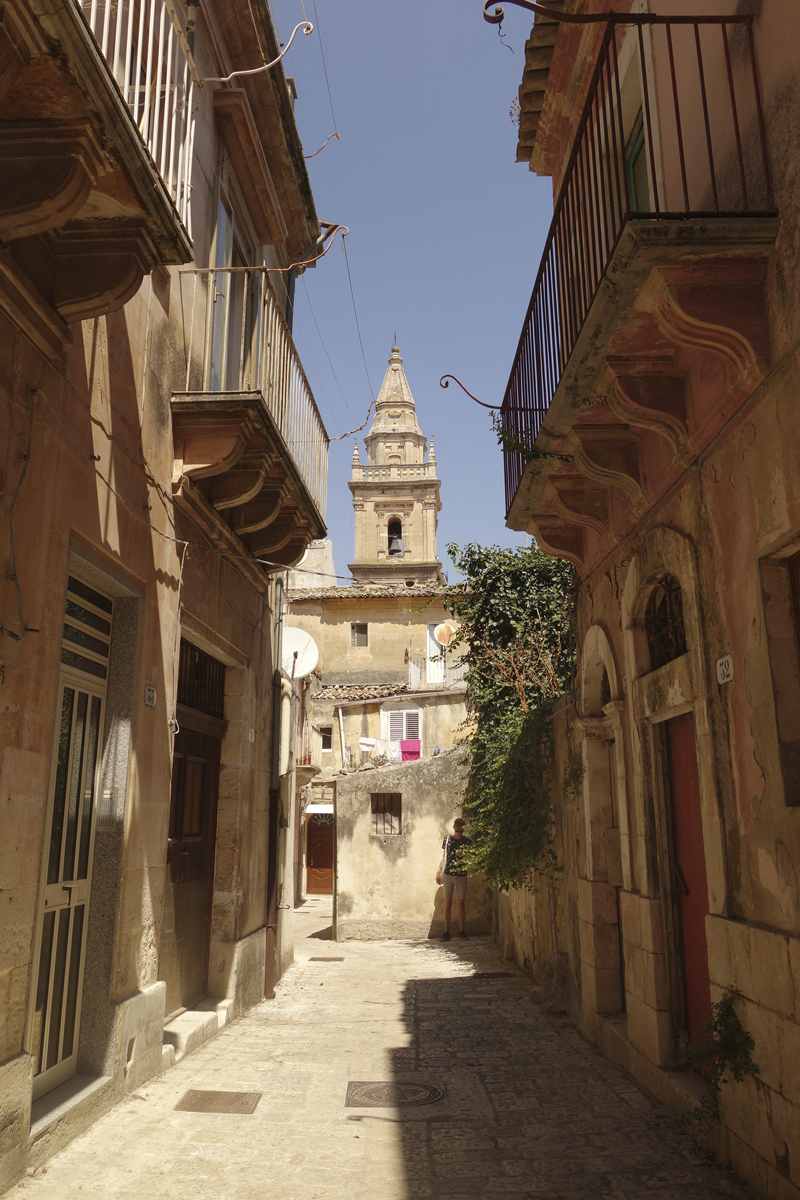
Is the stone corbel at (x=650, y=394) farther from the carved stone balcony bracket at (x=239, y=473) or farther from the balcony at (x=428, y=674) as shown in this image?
the balcony at (x=428, y=674)

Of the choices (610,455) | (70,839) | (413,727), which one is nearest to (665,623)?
(610,455)

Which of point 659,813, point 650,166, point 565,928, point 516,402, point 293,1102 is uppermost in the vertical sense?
point 650,166

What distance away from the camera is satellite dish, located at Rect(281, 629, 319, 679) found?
39.3 feet

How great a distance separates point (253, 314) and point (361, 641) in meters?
32.3

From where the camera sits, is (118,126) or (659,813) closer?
(118,126)

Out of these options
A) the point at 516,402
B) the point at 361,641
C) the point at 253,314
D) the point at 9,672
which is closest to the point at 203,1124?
the point at 9,672

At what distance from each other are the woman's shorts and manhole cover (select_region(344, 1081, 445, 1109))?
7888 mm

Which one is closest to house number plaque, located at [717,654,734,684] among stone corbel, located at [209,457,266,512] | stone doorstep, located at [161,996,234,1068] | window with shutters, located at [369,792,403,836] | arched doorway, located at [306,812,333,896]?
stone corbel, located at [209,457,266,512]

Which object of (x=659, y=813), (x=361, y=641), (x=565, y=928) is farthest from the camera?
(x=361, y=641)

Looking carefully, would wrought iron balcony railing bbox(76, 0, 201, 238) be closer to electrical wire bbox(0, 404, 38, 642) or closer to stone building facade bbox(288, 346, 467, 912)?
electrical wire bbox(0, 404, 38, 642)

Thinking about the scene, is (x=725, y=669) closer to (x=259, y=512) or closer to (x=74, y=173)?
(x=74, y=173)

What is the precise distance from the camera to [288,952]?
1142cm

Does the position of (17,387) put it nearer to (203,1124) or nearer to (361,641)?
(203,1124)

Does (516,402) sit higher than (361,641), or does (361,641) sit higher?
(361,641)
